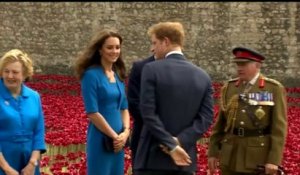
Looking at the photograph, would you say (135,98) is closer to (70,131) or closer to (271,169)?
(271,169)

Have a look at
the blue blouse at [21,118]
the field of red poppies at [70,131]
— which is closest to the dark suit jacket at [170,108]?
the blue blouse at [21,118]

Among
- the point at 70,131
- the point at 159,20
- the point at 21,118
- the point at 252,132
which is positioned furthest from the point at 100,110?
the point at 159,20

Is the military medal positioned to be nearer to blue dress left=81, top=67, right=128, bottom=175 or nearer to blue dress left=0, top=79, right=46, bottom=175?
blue dress left=81, top=67, right=128, bottom=175

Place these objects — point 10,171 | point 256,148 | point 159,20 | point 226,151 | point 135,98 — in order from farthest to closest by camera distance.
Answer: point 159,20 < point 135,98 < point 226,151 < point 256,148 < point 10,171

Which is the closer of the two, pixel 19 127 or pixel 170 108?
pixel 170 108

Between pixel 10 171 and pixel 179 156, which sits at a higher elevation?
pixel 179 156

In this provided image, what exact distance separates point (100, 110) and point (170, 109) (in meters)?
0.82

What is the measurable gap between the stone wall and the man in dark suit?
12.8 metres

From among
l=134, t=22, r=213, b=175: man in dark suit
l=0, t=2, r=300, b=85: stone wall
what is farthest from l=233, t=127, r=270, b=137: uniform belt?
l=0, t=2, r=300, b=85: stone wall

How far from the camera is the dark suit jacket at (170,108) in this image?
400cm

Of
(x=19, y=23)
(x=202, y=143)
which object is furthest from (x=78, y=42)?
(x=202, y=143)

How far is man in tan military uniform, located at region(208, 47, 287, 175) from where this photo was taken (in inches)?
175

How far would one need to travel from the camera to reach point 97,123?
462cm

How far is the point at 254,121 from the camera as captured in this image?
14.8 feet
